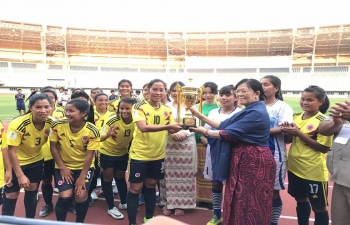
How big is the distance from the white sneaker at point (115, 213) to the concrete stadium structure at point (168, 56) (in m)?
30.0

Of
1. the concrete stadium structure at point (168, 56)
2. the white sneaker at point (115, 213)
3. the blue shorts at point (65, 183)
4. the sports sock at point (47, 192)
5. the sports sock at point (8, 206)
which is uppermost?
the concrete stadium structure at point (168, 56)

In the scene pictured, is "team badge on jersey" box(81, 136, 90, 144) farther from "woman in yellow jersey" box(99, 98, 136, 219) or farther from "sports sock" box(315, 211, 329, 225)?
"sports sock" box(315, 211, 329, 225)

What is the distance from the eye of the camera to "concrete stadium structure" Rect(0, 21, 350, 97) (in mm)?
32219

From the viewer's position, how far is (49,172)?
10.7 ft

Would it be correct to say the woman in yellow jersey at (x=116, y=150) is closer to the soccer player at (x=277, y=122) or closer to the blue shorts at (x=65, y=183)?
the blue shorts at (x=65, y=183)

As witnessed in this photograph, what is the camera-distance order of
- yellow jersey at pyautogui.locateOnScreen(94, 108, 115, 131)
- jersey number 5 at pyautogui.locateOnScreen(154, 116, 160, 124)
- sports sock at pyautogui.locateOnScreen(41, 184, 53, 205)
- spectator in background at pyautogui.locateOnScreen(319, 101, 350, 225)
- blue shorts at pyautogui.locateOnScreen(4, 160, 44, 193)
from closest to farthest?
spectator in background at pyautogui.locateOnScreen(319, 101, 350, 225), blue shorts at pyautogui.locateOnScreen(4, 160, 44, 193), jersey number 5 at pyautogui.locateOnScreen(154, 116, 160, 124), sports sock at pyautogui.locateOnScreen(41, 184, 53, 205), yellow jersey at pyautogui.locateOnScreen(94, 108, 115, 131)

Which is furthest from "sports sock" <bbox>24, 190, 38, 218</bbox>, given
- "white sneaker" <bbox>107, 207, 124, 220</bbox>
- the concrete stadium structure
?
the concrete stadium structure

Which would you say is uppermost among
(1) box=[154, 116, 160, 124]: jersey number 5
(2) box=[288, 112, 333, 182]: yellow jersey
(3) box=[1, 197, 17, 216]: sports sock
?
(1) box=[154, 116, 160, 124]: jersey number 5

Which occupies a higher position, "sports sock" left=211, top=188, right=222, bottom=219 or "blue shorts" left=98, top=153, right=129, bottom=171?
"blue shorts" left=98, top=153, right=129, bottom=171

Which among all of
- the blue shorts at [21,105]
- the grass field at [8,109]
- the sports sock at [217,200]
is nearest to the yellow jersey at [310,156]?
the sports sock at [217,200]

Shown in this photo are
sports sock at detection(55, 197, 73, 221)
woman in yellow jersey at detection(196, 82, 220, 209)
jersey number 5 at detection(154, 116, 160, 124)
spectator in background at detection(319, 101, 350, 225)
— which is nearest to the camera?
spectator in background at detection(319, 101, 350, 225)

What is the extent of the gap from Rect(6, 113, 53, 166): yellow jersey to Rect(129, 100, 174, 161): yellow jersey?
3.08 ft

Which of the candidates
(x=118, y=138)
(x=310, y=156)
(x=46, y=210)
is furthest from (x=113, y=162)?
(x=310, y=156)

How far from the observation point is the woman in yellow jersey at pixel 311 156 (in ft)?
8.11
